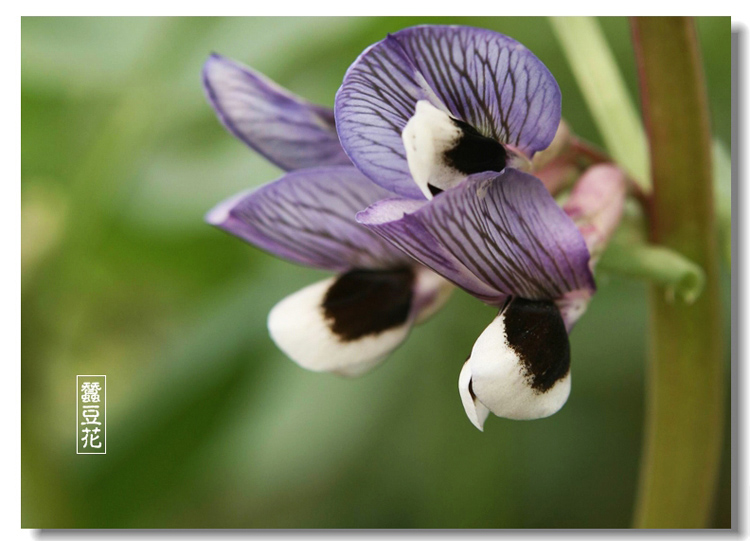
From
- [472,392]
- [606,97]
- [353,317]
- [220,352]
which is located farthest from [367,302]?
[220,352]

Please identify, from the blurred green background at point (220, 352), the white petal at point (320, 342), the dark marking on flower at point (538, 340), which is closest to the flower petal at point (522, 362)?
the dark marking on flower at point (538, 340)

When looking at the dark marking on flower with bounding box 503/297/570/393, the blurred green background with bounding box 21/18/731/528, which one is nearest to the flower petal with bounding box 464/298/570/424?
the dark marking on flower with bounding box 503/297/570/393

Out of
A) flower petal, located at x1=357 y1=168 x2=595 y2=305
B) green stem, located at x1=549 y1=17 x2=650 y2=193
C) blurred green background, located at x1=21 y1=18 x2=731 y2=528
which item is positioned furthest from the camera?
blurred green background, located at x1=21 y1=18 x2=731 y2=528

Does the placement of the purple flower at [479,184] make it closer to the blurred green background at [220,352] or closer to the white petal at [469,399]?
the white petal at [469,399]

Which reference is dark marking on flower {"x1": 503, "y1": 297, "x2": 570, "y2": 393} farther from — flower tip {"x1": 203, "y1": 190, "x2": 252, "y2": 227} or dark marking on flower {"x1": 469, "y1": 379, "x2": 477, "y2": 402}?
flower tip {"x1": 203, "y1": 190, "x2": 252, "y2": 227}

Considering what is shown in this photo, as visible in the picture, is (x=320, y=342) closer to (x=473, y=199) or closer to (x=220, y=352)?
(x=473, y=199)

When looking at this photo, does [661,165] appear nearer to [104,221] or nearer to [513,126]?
[513,126]

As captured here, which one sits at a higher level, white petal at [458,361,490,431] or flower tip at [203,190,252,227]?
flower tip at [203,190,252,227]
